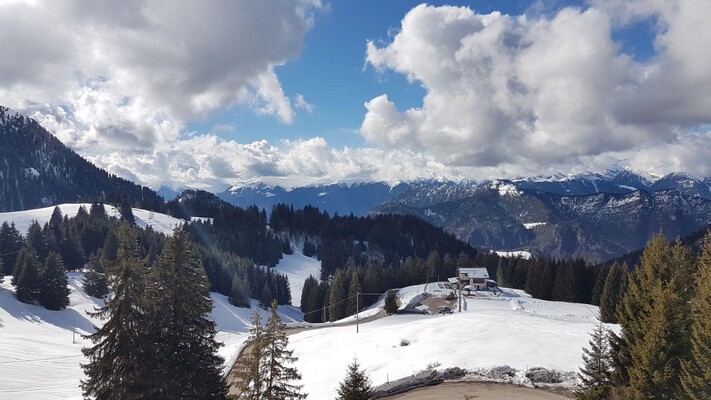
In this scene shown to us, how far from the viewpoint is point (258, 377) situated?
2169 centimetres

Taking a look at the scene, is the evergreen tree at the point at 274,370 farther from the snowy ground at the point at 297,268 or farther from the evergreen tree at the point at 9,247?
the snowy ground at the point at 297,268

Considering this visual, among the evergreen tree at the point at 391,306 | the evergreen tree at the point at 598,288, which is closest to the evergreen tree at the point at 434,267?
the evergreen tree at the point at 598,288

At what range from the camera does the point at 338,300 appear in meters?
99.8

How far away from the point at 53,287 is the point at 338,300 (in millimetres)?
55031

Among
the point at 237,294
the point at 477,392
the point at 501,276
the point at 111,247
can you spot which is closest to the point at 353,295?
the point at 237,294

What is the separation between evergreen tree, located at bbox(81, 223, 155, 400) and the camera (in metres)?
22.1

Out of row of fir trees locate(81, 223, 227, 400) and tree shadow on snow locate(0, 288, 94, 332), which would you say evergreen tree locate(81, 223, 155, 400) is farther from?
tree shadow on snow locate(0, 288, 94, 332)

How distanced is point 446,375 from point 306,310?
86791mm

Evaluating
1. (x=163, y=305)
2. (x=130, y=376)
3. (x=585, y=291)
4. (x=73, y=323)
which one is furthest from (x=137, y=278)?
(x=585, y=291)

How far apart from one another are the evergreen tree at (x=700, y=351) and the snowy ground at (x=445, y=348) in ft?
32.6

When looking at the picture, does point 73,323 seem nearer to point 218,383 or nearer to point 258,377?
point 218,383

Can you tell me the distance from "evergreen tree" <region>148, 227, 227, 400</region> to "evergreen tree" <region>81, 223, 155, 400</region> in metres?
0.78

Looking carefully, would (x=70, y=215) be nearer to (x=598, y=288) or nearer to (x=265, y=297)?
(x=265, y=297)

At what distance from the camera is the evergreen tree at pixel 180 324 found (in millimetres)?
23625
